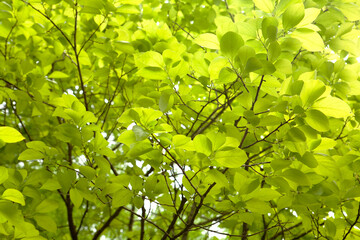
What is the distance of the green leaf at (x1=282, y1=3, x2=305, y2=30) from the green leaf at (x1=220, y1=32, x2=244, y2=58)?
201 mm

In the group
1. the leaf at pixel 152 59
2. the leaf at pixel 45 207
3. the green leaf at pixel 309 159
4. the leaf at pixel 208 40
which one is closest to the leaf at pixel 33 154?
the leaf at pixel 45 207

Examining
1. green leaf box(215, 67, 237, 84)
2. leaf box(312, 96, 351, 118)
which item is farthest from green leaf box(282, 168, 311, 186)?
green leaf box(215, 67, 237, 84)

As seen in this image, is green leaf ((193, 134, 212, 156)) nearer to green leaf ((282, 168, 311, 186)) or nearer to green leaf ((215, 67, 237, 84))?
green leaf ((215, 67, 237, 84))

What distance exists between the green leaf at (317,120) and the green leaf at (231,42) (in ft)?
1.14

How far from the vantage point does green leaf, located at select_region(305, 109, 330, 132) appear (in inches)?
48.4

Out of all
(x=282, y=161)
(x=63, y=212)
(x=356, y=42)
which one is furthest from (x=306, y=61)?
(x=63, y=212)

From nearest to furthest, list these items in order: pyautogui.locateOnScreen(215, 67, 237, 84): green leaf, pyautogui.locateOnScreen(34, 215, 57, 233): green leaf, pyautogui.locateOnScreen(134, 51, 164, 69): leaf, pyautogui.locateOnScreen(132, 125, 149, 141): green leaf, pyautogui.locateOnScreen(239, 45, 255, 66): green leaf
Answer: pyautogui.locateOnScreen(132, 125, 149, 141): green leaf < pyautogui.locateOnScreen(239, 45, 255, 66): green leaf < pyautogui.locateOnScreen(215, 67, 237, 84): green leaf < pyautogui.locateOnScreen(134, 51, 164, 69): leaf < pyautogui.locateOnScreen(34, 215, 57, 233): green leaf

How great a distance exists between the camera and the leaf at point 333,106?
48.3 inches

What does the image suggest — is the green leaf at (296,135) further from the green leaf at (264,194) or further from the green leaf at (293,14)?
the green leaf at (293,14)

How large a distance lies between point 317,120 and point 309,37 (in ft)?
1.34

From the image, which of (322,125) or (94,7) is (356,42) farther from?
(94,7)

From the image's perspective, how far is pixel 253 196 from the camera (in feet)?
4.90

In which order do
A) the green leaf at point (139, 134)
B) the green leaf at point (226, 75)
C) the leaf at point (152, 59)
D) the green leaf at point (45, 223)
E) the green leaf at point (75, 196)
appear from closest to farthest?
1. the green leaf at point (139, 134)
2. the green leaf at point (226, 75)
3. the leaf at point (152, 59)
4. the green leaf at point (75, 196)
5. the green leaf at point (45, 223)

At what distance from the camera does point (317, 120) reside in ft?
4.08
